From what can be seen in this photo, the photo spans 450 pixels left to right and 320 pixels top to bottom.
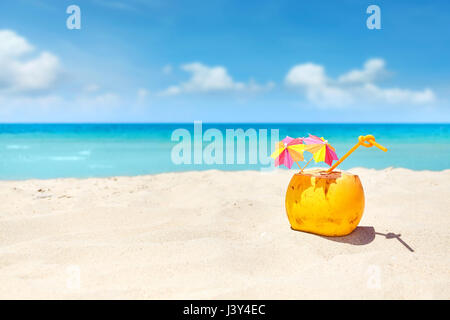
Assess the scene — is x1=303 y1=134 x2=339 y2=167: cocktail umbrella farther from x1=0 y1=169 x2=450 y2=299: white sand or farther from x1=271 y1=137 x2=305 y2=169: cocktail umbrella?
x1=0 y1=169 x2=450 y2=299: white sand

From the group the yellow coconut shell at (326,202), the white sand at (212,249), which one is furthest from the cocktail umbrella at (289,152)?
the white sand at (212,249)

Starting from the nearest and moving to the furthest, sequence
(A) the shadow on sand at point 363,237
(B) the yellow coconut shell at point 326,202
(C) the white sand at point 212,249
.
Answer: (C) the white sand at point 212,249
(B) the yellow coconut shell at point 326,202
(A) the shadow on sand at point 363,237

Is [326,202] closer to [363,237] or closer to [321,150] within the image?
[321,150]

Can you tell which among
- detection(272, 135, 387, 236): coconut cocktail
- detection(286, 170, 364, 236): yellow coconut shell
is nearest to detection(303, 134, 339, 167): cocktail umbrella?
detection(272, 135, 387, 236): coconut cocktail

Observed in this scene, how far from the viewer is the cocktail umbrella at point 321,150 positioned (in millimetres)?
2715

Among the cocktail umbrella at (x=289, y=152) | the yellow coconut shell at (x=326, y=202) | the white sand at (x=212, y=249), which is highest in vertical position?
the cocktail umbrella at (x=289, y=152)

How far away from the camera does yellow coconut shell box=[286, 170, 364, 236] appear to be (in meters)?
2.66

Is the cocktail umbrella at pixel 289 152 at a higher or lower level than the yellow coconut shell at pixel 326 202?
higher

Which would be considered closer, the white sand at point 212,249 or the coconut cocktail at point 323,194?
the white sand at point 212,249

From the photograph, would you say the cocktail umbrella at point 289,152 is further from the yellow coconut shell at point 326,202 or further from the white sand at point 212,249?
the white sand at point 212,249

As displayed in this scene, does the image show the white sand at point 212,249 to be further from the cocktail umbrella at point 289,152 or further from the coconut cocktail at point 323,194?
the cocktail umbrella at point 289,152

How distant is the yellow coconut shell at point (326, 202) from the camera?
2664mm

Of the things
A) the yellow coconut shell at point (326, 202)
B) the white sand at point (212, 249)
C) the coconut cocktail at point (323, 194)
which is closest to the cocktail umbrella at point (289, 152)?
the coconut cocktail at point (323, 194)

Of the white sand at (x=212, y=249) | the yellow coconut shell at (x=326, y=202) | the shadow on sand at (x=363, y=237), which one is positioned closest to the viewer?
the white sand at (x=212, y=249)
